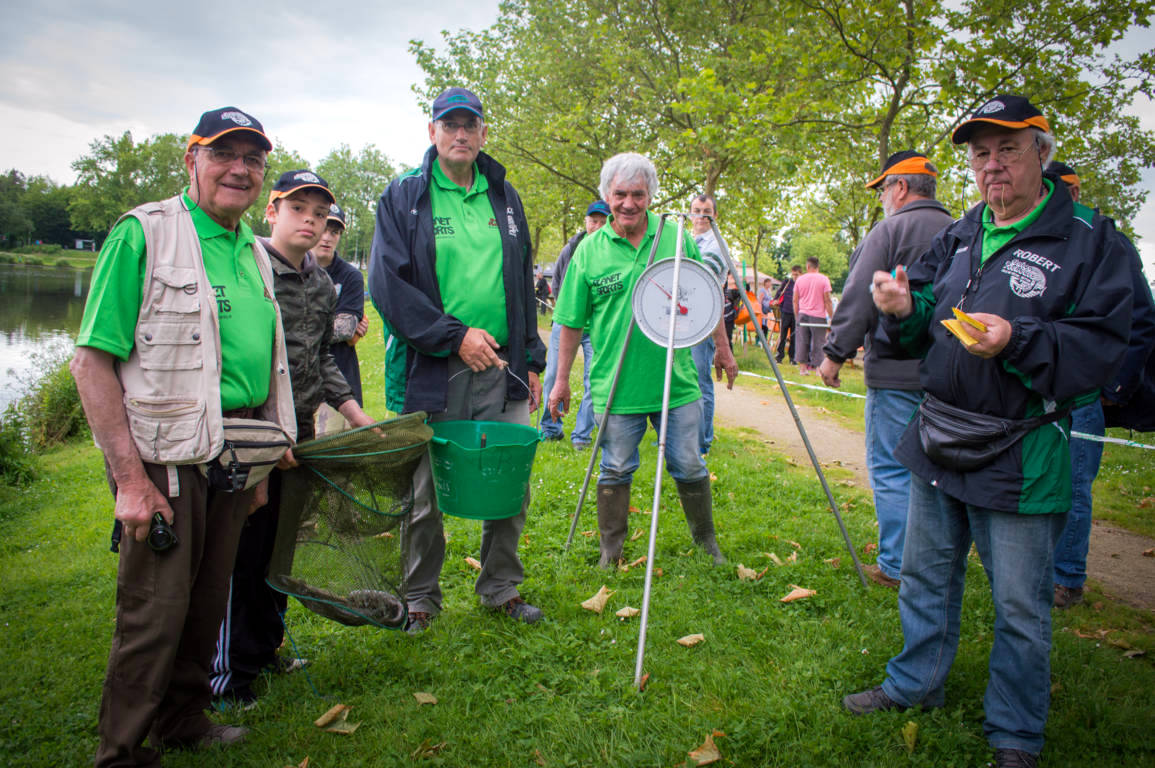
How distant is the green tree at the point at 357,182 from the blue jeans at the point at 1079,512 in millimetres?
91508

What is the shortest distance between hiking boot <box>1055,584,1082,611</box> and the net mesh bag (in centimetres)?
395

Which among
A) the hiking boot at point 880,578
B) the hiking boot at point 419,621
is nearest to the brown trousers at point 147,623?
the hiking boot at point 419,621

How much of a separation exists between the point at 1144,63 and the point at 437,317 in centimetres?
1092

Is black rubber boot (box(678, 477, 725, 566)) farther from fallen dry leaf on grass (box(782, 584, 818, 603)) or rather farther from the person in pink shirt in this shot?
the person in pink shirt

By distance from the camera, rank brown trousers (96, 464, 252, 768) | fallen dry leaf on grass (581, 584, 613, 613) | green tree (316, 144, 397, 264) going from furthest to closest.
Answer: green tree (316, 144, 397, 264) < fallen dry leaf on grass (581, 584, 613, 613) < brown trousers (96, 464, 252, 768)

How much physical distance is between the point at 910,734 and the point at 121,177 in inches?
3868

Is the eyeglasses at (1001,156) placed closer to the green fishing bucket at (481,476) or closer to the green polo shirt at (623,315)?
the green polo shirt at (623,315)

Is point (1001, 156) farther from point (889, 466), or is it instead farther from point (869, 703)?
point (869, 703)

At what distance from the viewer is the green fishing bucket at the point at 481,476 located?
3.18m

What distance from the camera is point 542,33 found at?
1970 cm

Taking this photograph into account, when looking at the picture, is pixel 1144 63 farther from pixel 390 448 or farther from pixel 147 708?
pixel 147 708

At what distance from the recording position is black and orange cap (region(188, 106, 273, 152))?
2.50m

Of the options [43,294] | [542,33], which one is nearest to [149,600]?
[542,33]

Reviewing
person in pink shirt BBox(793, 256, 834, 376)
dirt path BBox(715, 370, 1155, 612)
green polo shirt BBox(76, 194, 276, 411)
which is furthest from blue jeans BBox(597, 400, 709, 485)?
person in pink shirt BBox(793, 256, 834, 376)
